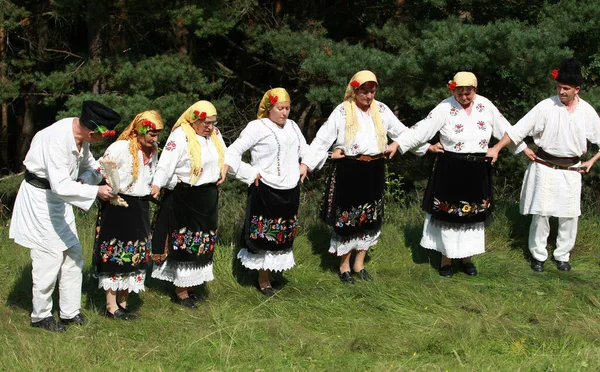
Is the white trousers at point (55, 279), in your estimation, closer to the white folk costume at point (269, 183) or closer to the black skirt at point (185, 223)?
the black skirt at point (185, 223)

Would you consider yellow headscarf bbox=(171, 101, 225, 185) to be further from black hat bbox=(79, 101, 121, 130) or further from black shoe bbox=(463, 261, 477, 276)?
black shoe bbox=(463, 261, 477, 276)

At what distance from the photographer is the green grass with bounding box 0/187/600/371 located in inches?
174

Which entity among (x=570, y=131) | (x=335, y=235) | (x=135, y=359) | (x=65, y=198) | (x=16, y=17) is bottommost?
(x=135, y=359)

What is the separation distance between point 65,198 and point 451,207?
3.23 meters

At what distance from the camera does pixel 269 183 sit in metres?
5.60

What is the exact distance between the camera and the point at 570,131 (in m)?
6.04

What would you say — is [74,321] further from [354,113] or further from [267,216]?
[354,113]

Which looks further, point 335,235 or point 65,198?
point 335,235

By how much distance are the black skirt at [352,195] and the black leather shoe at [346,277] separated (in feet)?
1.24

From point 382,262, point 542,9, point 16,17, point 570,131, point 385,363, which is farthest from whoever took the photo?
point 16,17

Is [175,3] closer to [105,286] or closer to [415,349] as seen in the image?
[105,286]

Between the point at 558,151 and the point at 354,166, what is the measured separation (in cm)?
182

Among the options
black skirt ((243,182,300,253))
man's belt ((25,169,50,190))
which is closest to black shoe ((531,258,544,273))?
black skirt ((243,182,300,253))

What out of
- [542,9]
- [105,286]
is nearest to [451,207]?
[105,286]
